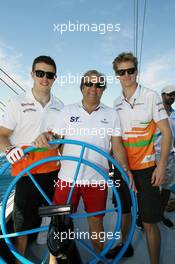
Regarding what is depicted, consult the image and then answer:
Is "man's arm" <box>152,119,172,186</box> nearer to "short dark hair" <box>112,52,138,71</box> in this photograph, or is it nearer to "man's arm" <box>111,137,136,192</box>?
"man's arm" <box>111,137,136,192</box>

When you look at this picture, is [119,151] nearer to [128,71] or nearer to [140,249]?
[128,71]

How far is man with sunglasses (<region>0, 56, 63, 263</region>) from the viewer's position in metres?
1.73

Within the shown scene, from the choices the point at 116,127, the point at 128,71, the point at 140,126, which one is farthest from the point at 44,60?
the point at 140,126

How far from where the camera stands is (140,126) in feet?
5.70

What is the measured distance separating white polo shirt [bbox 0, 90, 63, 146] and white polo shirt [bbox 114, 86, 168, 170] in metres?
0.61

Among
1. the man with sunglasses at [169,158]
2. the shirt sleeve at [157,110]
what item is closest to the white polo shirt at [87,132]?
the shirt sleeve at [157,110]

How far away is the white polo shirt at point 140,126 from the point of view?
172 cm

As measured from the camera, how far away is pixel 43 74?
5.86 feet

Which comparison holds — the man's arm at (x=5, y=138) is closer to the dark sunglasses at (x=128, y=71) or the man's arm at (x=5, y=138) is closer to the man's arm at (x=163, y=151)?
the dark sunglasses at (x=128, y=71)

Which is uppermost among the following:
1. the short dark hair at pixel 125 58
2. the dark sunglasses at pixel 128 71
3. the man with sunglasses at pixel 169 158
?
the short dark hair at pixel 125 58

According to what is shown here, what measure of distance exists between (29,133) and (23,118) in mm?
114

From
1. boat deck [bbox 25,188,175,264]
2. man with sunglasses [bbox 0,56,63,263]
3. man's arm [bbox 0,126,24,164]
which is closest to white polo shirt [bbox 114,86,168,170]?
man with sunglasses [bbox 0,56,63,263]

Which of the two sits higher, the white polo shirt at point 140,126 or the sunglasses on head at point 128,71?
the sunglasses on head at point 128,71

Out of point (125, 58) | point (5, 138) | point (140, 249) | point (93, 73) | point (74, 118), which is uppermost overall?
point (125, 58)
